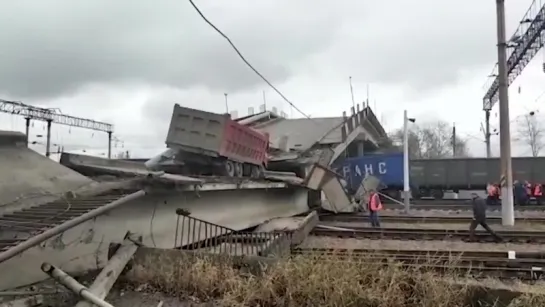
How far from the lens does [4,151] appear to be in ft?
30.2

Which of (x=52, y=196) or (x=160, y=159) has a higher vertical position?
(x=160, y=159)

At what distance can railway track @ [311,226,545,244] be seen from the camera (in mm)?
16000

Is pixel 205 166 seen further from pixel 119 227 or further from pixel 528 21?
pixel 528 21

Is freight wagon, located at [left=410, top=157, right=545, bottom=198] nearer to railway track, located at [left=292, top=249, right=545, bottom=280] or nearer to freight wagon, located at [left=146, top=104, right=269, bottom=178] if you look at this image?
freight wagon, located at [left=146, top=104, right=269, bottom=178]

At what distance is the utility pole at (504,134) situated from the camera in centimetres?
1947

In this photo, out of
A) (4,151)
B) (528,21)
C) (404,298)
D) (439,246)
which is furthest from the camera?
(528,21)

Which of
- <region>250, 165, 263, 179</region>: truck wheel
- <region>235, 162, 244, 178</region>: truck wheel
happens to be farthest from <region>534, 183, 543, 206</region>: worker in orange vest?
<region>235, 162, 244, 178</region>: truck wheel

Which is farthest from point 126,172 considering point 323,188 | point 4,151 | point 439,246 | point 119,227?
point 323,188

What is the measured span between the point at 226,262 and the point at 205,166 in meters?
11.3

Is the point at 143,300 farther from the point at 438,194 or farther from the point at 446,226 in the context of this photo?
the point at 438,194

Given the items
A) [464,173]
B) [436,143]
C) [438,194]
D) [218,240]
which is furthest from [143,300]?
[436,143]

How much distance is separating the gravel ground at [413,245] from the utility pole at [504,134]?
4686mm

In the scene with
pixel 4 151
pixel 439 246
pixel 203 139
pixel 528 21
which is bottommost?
pixel 439 246

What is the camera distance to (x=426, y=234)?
56.1 feet
